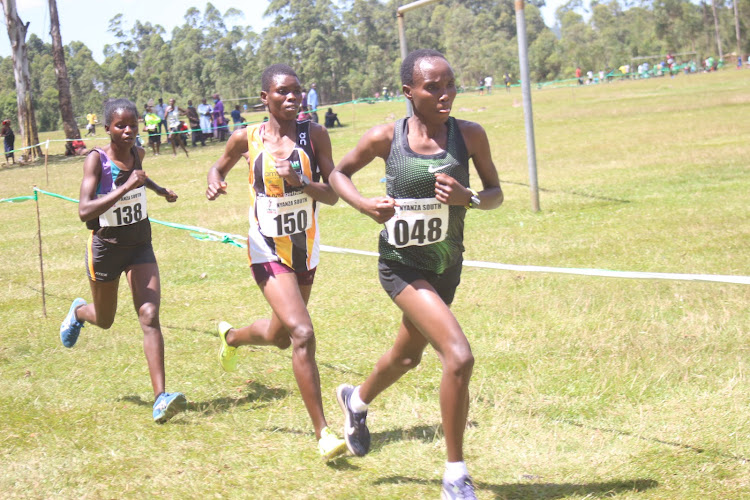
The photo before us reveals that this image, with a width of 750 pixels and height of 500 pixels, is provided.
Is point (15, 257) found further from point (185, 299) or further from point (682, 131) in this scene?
point (682, 131)

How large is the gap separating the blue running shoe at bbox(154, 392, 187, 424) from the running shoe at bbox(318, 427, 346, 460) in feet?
4.58

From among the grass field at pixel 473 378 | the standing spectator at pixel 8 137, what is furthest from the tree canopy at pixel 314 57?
the grass field at pixel 473 378

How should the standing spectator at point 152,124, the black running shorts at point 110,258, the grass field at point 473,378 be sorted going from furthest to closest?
the standing spectator at point 152,124
the black running shorts at point 110,258
the grass field at point 473,378

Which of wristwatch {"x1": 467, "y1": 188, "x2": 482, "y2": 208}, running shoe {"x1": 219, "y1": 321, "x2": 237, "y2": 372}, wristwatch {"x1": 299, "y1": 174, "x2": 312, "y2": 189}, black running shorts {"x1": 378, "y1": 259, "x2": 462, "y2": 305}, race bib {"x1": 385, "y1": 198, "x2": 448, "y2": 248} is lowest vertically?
running shoe {"x1": 219, "y1": 321, "x2": 237, "y2": 372}

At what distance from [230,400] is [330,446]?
1.68m

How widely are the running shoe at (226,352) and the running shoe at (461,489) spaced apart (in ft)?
8.98

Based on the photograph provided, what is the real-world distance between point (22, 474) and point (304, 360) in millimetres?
1864

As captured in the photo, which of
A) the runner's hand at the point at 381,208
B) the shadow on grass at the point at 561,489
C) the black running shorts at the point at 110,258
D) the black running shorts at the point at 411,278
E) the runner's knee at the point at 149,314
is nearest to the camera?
the runner's hand at the point at 381,208

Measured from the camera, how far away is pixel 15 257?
13383mm

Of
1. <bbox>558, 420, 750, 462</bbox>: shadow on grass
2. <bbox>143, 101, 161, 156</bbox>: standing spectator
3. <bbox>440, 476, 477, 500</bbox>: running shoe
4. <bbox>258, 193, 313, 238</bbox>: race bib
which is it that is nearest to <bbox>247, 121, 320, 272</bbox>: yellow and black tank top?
<bbox>258, 193, 313, 238</bbox>: race bib

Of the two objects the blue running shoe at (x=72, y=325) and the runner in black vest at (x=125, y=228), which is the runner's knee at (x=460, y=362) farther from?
the blue running shoe at (x=72, y=325)

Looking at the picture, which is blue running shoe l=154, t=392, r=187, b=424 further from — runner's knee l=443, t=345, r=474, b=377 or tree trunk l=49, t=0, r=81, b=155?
tree trunk l=49, t=0, r=81, b=155

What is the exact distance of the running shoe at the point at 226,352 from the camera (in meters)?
A: 6.24

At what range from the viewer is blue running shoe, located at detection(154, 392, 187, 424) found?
5.57 metres
